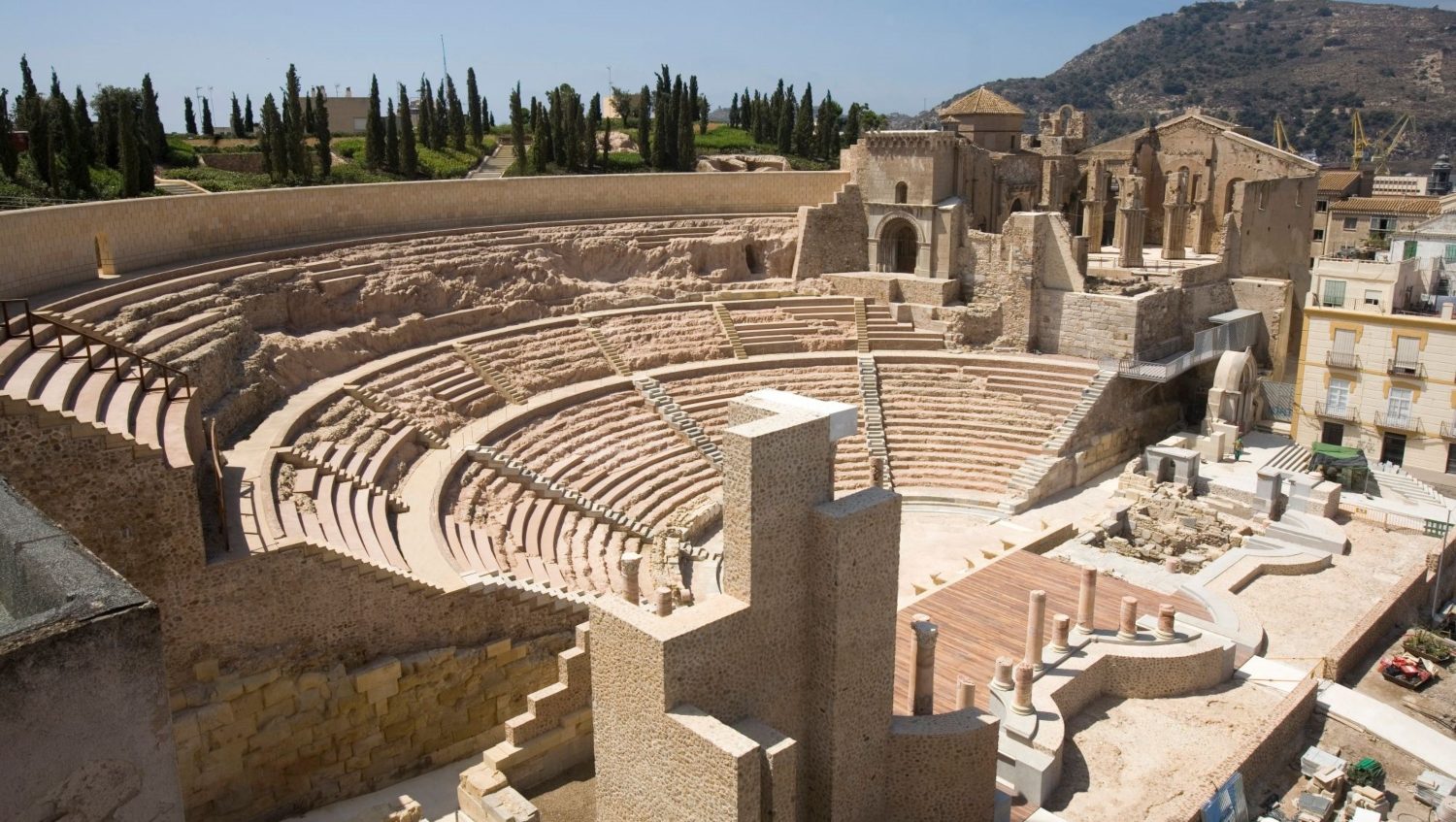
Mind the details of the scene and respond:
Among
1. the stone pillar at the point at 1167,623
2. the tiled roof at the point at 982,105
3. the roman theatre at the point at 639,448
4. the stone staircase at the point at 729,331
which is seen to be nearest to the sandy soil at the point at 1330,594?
the roman theatre at the point at 639,448

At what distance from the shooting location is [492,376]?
2233 centimetres

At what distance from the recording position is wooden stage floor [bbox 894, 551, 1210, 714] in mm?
14586

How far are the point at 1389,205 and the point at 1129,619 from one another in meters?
35.3

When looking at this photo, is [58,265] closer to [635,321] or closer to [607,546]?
[607,546]

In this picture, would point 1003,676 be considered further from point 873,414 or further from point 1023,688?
point 873,414

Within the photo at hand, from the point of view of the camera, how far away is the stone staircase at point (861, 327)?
2630cm

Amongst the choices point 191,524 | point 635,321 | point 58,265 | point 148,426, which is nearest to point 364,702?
point 191,524

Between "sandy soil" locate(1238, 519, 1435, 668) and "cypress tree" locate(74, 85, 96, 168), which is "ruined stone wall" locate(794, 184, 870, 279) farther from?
"cypress tree" locate(74, 85, 96, 168)

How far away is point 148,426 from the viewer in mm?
13047

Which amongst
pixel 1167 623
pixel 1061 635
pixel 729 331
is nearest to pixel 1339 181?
pixel 729 331

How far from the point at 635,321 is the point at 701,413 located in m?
3.93

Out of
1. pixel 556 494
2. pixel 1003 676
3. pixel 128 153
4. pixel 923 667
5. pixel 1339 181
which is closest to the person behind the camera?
pixel 923 667

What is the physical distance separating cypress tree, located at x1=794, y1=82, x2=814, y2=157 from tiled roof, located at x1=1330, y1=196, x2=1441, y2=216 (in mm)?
22257

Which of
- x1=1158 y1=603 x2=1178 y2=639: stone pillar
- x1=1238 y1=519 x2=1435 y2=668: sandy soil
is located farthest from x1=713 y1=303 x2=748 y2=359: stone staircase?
x1=1158 y1=603 x2=1178 y2=639: stone pillar
